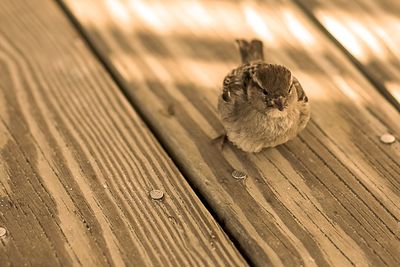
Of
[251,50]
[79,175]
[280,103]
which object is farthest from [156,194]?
[251,50]

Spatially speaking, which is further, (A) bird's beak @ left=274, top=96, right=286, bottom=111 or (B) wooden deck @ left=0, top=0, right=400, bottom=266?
(A) bird's beak @ left=274, top=96, right=286, bottom=111

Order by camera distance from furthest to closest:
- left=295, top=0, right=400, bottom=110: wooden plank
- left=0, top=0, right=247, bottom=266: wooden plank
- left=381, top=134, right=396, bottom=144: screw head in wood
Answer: left=295, top=0, right=400, bottom=110: wooden plank < left=381, top=134, right=396, bottom=144: screw head in wood < left=0, top=0, right=247, bottom=266: wooden plank

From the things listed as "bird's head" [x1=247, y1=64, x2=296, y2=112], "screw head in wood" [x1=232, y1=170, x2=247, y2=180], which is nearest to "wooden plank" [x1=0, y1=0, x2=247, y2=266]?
"screw head in wood" [x1=232, y1=170, x2=247, y2=180]

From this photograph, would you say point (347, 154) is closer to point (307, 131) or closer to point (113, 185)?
point (307, 131)

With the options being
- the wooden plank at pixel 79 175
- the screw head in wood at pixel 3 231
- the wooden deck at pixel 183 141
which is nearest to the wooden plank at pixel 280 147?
the wooden deck at pixel 183 141

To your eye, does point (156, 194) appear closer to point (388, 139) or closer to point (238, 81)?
point (238, 81)

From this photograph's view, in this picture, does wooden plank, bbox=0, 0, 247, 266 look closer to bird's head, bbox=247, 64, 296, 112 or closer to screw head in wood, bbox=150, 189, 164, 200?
screw head in wood, bbox=150, 189, 164, 200
